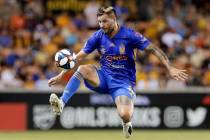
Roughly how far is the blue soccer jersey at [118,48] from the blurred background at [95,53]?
5013 millimetres

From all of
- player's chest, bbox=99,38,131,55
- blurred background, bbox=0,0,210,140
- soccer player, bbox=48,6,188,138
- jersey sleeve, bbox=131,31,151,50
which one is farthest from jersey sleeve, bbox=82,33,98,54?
blurred background, bbox=0,0,210,140

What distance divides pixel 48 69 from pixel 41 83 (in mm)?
553

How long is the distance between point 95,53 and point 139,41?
7.74 m

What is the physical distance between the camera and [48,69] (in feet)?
62.1

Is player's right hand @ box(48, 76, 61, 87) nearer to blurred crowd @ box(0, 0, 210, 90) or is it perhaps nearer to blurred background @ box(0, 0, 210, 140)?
blurred background @ box(0, 0, 210, 140)

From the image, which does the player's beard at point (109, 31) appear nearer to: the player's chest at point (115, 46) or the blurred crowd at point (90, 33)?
the player's chest at point (115, 46)

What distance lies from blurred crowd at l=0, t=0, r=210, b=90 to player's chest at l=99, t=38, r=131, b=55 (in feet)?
20.6

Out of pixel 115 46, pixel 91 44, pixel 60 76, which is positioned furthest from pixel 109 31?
pixel 60 76

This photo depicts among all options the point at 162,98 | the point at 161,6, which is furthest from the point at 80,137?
the point at 161,6

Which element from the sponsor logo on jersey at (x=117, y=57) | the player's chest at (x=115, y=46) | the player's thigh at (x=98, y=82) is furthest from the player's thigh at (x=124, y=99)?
the player's chest at (x=115, y=46)

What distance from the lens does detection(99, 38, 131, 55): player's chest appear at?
467 inches

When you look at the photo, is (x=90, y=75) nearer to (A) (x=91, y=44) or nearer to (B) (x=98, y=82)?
(B) (x=98, y=82)

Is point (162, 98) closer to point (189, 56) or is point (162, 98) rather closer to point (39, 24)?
point (189, 56)

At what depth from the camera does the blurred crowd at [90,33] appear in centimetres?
1884
